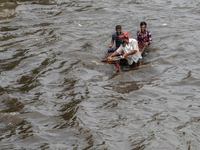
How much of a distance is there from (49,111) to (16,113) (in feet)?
2.53

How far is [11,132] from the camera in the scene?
18.2 ft

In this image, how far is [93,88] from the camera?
757 cm

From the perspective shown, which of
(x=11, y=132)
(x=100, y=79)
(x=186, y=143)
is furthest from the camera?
(x=100, y=79)

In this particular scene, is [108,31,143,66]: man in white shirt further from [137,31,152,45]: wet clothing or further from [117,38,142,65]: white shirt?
[137,31,152,45]: wet clothing

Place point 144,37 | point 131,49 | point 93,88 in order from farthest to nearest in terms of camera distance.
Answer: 1. point 144,37
2. point 131,49
3. point 93,88

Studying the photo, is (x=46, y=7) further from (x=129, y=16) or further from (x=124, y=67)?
(x=124, y=67)

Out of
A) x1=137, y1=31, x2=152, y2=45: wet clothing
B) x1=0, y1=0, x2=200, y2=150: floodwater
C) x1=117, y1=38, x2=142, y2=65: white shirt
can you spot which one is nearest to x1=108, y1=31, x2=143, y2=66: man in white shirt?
x1=117, y1=38, x2=142, y2=65: white shirt

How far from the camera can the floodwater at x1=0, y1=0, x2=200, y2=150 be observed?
5348 millimetres

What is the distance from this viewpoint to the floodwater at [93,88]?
17.5ft

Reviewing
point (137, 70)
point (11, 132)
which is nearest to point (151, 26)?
point (137, 70)

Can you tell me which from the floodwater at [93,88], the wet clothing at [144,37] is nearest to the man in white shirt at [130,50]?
the floodwater at [93,88]

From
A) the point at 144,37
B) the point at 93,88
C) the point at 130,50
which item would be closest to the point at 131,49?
the point at 130,50

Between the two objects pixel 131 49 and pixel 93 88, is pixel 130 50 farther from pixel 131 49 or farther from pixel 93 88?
pixel 93 88

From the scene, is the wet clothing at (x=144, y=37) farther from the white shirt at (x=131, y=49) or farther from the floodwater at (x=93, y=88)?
the white shirt at (x=131, y=49)
